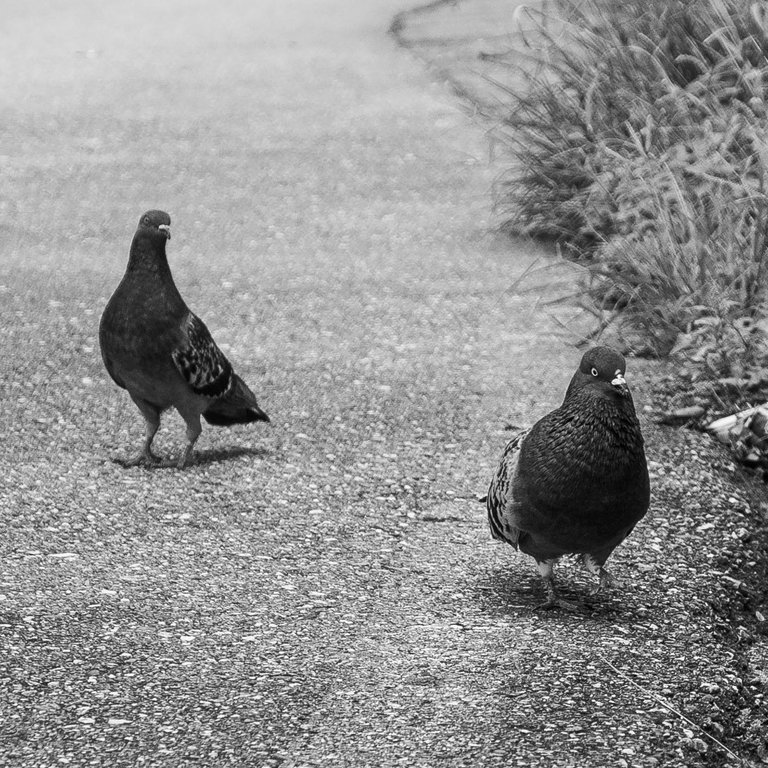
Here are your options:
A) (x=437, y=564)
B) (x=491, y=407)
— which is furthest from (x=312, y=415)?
(x=437, y=564)

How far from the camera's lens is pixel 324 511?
528 centimetres

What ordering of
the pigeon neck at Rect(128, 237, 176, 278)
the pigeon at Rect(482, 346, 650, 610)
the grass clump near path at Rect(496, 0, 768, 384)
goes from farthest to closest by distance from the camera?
the grass clump near path at Rect(496, 0, 768, 384), the pigeon neck at Rect(128, 237, 176, 278), the pigeon at Rect(482, 346, 650, 610)

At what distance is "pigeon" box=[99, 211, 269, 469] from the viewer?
5383 millimetres

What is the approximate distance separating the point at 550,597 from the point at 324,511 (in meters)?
1.15

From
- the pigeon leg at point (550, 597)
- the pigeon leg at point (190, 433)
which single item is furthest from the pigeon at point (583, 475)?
the pigeon leg at point (190, 433)

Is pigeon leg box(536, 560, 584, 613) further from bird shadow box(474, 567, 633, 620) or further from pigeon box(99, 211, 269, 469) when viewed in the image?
pigeon box(99, 211, 269, 469)

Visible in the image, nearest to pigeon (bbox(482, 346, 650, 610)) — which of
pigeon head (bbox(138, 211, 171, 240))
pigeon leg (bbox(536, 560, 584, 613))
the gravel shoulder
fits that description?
pigeon leg (bbox(536, 560, 584, 613))

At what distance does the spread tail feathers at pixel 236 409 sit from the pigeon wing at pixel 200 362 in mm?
66

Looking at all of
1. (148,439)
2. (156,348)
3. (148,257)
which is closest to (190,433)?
(148,439)

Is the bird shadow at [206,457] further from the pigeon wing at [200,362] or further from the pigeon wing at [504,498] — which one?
the pigeon wing at [504,498]

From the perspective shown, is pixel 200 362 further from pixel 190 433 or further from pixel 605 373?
pixel 605 373

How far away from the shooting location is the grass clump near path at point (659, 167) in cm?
671

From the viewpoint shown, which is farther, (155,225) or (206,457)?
(206,457)

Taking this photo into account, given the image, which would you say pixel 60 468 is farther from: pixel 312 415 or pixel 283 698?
pixel 283 698
